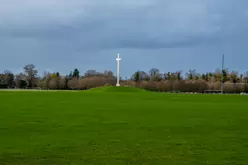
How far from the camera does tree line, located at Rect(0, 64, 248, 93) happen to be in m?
81.4

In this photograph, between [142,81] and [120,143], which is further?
[142,81]

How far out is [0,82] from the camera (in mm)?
92375

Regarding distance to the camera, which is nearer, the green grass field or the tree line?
the green grass field

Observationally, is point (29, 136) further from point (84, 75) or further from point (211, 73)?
point (211, 73)

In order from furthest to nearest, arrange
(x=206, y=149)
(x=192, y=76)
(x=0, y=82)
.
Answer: (x=192, y=76)
(x=0, y=82)
(x=206, y=149)

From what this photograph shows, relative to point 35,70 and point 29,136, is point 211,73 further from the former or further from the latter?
point 29,136

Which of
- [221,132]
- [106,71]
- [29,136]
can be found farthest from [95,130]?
[106,71]

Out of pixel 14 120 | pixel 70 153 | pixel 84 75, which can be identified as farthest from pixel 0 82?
pixel 70 153

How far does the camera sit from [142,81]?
9000 centimetres

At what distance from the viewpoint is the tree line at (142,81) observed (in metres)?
81.4

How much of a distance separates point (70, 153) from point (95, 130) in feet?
12.2

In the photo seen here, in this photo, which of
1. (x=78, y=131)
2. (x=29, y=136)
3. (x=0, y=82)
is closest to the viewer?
(x=29, y=136)

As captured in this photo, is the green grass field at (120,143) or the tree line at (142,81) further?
the tree line at (142,81)

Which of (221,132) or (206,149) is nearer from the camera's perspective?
(206,149)
